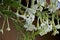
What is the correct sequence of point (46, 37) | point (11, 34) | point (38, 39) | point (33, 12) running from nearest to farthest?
point (33, 12) → point (11, 34) → point (38, 39) → point (46, 37)

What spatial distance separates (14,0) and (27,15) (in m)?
0.07

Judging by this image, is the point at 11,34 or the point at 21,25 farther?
the point at 11,34

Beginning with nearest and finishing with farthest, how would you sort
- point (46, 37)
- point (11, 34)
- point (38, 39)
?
point (11, 34) → point (38, 39) → point (46, 37)

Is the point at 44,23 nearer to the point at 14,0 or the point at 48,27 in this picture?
the point at 48,27

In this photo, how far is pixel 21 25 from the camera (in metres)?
0.58

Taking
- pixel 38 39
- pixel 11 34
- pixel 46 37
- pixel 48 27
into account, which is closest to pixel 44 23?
pixel 48 27

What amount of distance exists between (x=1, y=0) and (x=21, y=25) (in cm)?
10

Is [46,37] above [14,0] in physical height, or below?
below

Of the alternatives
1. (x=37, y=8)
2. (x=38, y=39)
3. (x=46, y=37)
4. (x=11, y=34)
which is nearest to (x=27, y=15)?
(x=37, y=8)

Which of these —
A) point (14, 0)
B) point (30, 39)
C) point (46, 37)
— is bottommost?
point (46, 37)

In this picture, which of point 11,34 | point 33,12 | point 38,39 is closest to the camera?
point 33,12

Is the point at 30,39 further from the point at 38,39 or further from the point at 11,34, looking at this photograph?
the point at 38,39

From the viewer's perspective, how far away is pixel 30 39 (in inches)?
22.8

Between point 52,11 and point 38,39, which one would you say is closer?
point 52,11
